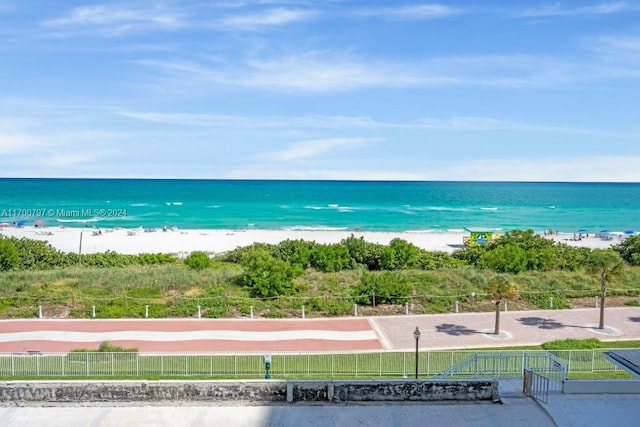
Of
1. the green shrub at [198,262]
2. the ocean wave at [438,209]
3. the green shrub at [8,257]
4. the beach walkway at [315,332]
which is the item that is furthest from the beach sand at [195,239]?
the ocean wave at [438,209]

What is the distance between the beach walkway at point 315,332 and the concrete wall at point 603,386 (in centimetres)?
863

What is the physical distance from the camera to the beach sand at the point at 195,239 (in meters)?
59.3

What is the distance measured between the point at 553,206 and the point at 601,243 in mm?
65223

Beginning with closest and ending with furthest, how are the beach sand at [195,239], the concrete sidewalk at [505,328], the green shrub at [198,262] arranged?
the concrete sidewalk at [505,328], the green shrub at [198,262], the beach sand at [195,239]

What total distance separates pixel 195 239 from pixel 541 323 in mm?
46659

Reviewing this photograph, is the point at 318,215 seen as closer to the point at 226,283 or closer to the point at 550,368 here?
the point at 226,283

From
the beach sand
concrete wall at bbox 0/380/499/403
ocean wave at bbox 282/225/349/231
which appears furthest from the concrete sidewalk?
ocean wave at bbox 282/225/349/231

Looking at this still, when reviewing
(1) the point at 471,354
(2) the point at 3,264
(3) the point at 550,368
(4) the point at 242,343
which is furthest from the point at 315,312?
(2) the point at 3,264

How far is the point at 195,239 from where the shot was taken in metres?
66.0

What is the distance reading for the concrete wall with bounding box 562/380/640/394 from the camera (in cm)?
1423

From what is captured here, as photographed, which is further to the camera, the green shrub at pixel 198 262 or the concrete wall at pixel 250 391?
the green shrub at pixel 198 262

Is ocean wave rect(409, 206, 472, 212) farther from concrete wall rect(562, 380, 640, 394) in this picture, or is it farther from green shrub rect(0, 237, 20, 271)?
concrete wall rect(562, 380, 640, 394)

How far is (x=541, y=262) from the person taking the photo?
118 feet

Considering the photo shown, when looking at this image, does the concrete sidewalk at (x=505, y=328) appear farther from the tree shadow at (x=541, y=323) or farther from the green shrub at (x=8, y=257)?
the green shrub at (x=8, y=257)
